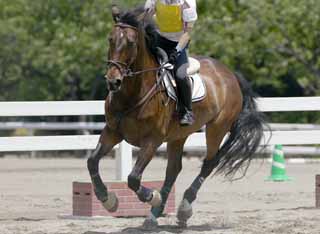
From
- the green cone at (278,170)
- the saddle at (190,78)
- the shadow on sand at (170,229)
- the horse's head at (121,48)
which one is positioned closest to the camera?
the horse's head at (121,48)

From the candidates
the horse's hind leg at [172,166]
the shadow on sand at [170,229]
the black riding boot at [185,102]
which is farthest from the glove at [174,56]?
the shadow on sand at [170,229]

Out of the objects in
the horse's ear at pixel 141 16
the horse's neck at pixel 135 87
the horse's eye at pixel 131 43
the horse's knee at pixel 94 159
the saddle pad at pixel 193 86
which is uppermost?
the horse's ear at pixel 141 16

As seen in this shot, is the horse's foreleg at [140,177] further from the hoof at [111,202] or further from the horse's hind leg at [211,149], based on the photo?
the horse's hind leg at [211,149]

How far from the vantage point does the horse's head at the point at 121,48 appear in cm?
1004

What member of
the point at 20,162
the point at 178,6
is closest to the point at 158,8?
the point at 178,6

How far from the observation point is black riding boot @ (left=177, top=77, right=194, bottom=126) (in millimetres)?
11453

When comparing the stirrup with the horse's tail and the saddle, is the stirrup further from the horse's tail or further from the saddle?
the horse's tail

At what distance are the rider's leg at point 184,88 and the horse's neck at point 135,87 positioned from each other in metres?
0.60

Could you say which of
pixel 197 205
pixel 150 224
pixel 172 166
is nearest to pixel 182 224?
pixel 150 224

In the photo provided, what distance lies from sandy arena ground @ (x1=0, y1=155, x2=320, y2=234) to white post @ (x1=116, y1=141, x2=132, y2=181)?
2.32 ft

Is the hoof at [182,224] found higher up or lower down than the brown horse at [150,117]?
lower down

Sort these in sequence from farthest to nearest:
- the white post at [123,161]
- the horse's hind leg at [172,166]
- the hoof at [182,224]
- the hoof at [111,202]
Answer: the white post at [123,161] < the horse's hind leg at [172,166] < the hoof at [182,224] < the hoof at [111,202]

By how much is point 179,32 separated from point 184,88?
0.68 metres

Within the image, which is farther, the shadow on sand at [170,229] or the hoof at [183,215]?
the hoof at [183,215]
